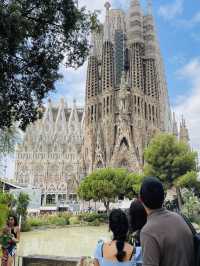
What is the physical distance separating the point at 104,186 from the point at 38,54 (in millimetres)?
28998

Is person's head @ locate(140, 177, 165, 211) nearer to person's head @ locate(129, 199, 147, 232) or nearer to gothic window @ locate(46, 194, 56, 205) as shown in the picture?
person's head @ locate(129, 199, 147, 232)

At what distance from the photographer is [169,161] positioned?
3962 centimetres

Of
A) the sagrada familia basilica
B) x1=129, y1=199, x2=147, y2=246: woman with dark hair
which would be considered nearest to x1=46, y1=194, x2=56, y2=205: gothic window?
the sagrada familia basilica

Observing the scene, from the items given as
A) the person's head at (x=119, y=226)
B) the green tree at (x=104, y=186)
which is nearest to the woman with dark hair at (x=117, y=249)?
the person's head at (x=119, y=226)

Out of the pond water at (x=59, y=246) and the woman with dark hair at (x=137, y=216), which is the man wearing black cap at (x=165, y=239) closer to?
the woman with dark hair at (x=137, y=216)

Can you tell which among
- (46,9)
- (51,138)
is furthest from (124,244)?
(51,138)

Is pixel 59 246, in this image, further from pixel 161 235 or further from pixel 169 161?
pixel 169 161

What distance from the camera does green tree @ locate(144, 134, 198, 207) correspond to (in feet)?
129

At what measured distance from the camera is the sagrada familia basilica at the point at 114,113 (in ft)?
201

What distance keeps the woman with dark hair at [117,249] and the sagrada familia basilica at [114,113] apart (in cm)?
5488

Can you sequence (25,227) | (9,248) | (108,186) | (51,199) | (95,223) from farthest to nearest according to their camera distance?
(51,199) < (108,186) < (95,223) < (25,227) < (9,248)

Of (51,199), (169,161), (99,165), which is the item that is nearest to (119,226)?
(169,161)

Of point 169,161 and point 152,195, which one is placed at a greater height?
point 169,161

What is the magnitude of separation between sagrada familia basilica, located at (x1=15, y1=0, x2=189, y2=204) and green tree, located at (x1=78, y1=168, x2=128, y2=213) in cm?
1568
